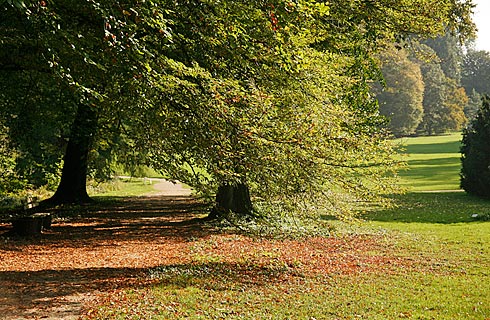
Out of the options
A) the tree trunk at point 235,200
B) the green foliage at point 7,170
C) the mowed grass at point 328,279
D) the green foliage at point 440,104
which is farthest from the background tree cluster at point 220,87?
the green foliage at point 440,104

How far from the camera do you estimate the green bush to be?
2570 centimetres

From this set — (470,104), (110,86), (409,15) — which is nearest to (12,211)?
(110,86)

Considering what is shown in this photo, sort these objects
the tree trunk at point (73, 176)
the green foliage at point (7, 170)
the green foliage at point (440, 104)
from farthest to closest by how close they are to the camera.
Result: 1. the green foliage at point (440, 104)
2. the tree trunk at point (73, 176)
3. the green foliage at point (7, 170)

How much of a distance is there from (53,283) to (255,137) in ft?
13.7

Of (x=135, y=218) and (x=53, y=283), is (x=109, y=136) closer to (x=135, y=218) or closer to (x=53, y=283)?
(x=135, y=218)

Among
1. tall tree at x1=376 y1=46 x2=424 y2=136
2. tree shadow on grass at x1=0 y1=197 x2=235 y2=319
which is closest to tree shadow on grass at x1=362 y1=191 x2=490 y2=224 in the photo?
tree shadow on grass at x1=0 y1=197 x2=235 y2=319

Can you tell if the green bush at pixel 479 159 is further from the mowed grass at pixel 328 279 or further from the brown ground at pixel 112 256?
the brown ground at pixel 112 256

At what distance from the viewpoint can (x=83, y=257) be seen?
1197 centimetres

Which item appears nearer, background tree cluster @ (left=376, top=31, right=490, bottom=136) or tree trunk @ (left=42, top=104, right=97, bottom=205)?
tree trunk @ (left=42, top=104, right=97, bottom=205)

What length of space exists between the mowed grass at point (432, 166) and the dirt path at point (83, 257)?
817 centimetres

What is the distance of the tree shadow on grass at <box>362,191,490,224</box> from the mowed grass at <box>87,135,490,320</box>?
6.20ft

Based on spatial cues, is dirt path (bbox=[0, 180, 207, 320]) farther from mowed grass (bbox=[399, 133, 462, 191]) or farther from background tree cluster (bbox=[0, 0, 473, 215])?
mowed grass (bbox=[399, 133, 462, 191])

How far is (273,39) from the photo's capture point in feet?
27.2

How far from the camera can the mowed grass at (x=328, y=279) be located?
26.3 ft
